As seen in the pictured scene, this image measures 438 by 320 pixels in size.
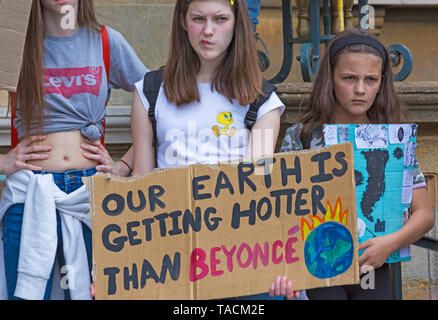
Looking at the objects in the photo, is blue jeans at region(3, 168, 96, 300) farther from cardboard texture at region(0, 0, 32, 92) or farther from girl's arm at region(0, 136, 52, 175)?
cardboard texture at region(0, 0, 32, 92)

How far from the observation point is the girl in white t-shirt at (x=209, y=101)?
112 inches

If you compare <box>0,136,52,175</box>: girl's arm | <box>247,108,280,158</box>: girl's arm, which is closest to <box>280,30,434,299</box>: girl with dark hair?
<box>247,108,280,158</box>: girl's arm

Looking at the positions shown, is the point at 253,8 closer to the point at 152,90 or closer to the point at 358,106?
the point at 358,106

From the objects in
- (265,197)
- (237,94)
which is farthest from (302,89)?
(265,197)

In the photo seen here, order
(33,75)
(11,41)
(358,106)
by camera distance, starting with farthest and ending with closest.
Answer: (358,106) < (33,75) < (11,41)

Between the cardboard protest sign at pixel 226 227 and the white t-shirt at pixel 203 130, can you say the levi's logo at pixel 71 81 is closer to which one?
the white t-shirt at pixel 203 130

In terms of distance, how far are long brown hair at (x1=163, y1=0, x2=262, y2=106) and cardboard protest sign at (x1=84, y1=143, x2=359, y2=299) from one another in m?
0.37

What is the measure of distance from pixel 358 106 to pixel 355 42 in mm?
262

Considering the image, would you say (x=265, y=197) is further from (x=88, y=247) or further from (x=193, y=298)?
(x=88, y=247)

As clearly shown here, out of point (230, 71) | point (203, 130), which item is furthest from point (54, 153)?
point (230, 71)

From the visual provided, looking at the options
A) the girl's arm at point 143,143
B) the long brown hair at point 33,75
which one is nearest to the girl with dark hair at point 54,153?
the long brown hair at point 33,75

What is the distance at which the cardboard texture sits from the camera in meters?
2.56

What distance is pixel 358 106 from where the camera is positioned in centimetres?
309

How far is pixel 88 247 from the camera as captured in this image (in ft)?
9.51
